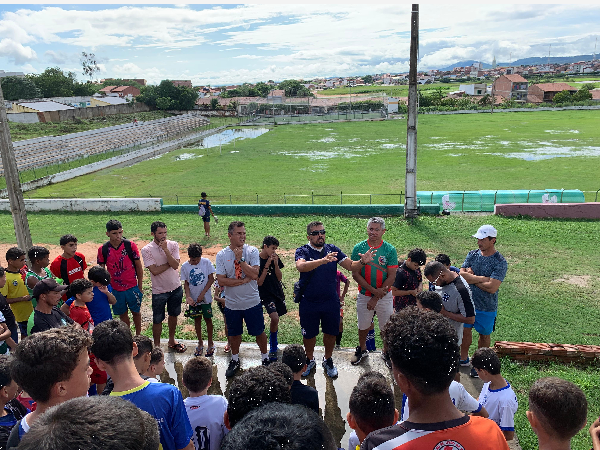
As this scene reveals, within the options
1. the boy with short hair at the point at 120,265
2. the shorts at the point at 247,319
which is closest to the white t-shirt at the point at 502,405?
the shorts at the point at 247,319

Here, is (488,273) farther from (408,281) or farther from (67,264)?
(67,264)

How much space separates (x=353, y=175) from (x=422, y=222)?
13.5 metres

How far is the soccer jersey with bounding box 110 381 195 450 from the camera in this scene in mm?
2633

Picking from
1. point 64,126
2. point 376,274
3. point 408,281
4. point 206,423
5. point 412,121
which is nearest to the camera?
point 206,423

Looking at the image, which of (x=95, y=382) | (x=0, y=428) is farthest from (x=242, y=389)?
(x=95, y=382)

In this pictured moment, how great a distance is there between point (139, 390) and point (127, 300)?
453cm

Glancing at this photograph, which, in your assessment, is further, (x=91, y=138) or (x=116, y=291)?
(x=91, y=138)

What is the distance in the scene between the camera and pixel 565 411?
8.78 feet

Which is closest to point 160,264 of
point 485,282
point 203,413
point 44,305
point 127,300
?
point 127,300

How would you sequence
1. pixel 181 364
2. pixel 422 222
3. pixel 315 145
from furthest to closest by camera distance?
pixel 315 145 → pixel 422 222 → pixel 181 364

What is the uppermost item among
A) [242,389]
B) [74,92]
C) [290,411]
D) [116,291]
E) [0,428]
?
[74,92]

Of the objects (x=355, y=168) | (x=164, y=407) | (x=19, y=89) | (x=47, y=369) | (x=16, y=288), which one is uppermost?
(x=19, y=89)

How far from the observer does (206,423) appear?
3301 mm

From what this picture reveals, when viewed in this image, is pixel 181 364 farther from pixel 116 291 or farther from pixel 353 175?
pixel 353 175
